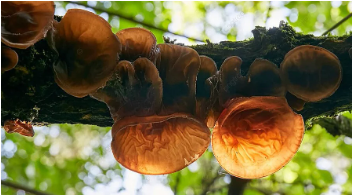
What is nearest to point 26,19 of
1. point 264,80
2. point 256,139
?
point 264,80

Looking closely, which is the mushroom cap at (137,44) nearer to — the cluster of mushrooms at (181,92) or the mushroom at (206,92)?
the cluster of mushrooms at (181,92)

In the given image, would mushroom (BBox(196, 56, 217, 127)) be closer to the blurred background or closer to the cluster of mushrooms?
the cluster of mushrooms

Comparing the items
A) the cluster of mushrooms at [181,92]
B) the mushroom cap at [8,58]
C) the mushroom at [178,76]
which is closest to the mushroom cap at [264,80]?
the cluster of mushrooms at [181,92]

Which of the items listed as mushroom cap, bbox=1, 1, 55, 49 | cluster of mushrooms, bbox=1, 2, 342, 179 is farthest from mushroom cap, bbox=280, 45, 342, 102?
mushroom cap, bbox=1, 1, 55, 49

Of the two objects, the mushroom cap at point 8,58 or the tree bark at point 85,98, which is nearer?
the mushroom cap at point 8,58

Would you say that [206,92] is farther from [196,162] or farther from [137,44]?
[196,162]

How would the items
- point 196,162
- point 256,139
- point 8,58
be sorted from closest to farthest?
point 8,58 → point 256,139 → point 196,162

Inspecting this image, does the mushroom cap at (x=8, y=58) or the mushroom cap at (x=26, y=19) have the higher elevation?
the mushroom cap at (x=26, y=19)
